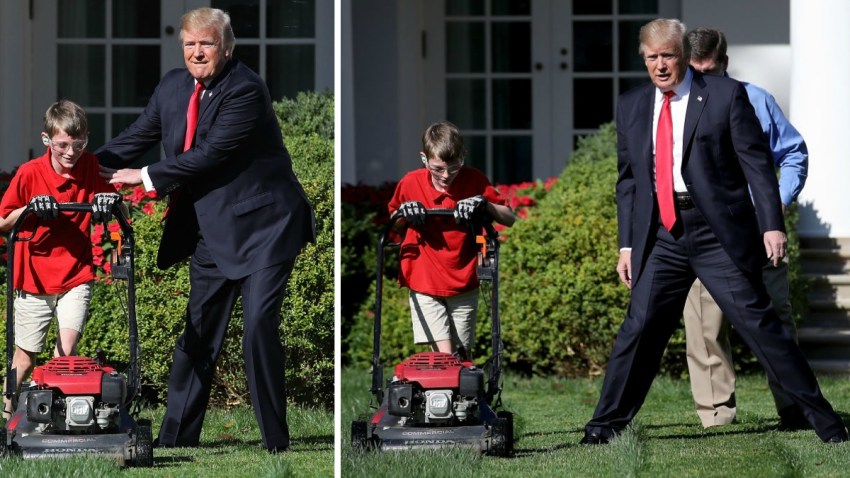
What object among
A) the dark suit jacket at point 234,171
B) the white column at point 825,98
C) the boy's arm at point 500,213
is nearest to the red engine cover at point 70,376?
the dark suit jacket at point 234,171

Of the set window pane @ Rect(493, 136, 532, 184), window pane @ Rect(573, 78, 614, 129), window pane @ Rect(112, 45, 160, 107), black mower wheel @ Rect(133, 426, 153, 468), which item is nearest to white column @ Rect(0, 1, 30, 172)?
window pane @ Rect(112, 45, 160, 107)

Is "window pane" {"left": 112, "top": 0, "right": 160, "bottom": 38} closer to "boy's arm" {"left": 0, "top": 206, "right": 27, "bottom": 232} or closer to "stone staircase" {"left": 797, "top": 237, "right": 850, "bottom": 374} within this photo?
"boy's arm" {"left": 0, "top": 206, "right": 27, "bottom": 232}

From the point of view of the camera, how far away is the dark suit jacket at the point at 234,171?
19.3 ft

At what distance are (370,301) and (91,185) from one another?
389 centimetres

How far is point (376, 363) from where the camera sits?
6195 millimetres


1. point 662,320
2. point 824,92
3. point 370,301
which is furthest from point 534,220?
point 662,320

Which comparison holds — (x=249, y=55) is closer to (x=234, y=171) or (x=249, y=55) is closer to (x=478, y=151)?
(x=234, y=171)

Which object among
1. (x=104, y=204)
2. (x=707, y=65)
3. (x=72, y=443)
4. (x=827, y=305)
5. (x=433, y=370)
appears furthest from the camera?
(x=827, y=305)

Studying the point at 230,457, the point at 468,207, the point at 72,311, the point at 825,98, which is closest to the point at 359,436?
the point at 230,457

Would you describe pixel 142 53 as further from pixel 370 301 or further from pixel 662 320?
pixel 370 301

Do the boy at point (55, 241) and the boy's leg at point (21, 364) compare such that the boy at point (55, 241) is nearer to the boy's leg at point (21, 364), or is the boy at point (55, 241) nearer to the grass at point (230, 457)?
the boy's leg at point (21, 364)

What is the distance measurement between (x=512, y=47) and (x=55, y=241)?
6798 millimetres

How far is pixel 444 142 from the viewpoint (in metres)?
6.32

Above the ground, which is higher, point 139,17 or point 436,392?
point 139,17
